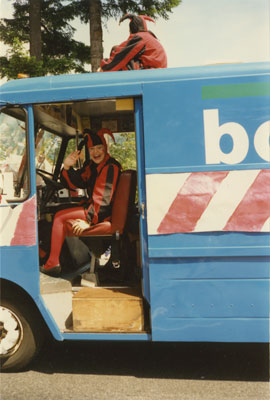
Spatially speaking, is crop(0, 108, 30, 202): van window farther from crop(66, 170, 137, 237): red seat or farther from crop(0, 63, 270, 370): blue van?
crop(66, 170, 137, 237): red seat

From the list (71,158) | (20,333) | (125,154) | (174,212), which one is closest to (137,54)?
(71,158)

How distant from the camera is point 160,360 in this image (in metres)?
3.74

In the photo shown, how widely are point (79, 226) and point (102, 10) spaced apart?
24.8 feet

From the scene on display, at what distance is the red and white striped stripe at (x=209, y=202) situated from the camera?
3016 mm

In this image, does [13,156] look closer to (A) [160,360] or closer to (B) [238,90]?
(B) [238,90]

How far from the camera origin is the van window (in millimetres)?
3408

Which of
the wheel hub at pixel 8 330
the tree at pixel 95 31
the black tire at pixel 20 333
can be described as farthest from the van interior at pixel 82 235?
the tree at pixel 95 31

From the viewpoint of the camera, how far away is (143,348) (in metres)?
4.03

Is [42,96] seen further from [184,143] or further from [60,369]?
[60,369]

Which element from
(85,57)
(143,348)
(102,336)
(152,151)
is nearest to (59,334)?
(102,336)

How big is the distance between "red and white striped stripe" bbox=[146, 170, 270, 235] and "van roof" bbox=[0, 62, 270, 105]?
729 mm

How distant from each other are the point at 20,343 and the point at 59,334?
40cm

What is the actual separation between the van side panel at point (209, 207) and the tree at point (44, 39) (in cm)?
750

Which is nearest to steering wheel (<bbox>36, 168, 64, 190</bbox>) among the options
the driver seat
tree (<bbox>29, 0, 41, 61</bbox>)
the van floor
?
the driver seat
